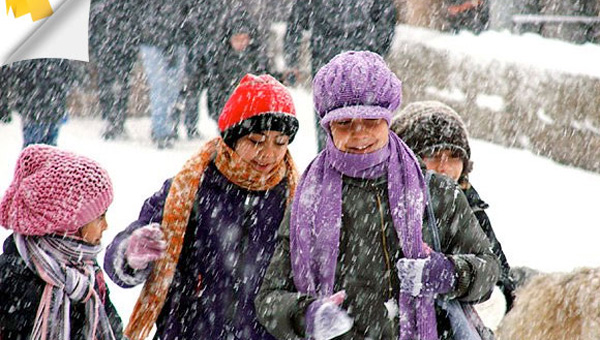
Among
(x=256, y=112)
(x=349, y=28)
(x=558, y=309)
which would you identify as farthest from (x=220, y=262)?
(x=349, y=28)

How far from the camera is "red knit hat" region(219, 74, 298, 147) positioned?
345cm

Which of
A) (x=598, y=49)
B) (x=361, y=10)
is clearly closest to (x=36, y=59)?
(x=361, y=10)

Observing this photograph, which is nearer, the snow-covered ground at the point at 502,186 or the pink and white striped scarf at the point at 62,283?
the pink and white striped scarf at the point at 62,283

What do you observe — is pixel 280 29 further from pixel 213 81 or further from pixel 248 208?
pixel 248 208

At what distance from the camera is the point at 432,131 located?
152 inches

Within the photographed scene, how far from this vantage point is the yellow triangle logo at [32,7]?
15.8 ft

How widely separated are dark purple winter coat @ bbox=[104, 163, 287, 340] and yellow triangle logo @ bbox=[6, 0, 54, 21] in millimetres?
1775

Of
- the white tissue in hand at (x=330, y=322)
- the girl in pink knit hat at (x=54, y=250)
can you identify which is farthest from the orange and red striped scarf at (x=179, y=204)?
the white tissue in hand at (x=330, y=322)

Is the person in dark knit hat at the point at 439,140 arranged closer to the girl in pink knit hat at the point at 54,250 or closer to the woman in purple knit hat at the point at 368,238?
the woman in purple knit hat at the point at 368,238

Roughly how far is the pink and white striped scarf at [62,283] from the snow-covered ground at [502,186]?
1975mm

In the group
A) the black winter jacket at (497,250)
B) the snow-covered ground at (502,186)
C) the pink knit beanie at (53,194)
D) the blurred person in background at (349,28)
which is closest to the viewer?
the pink knit beanie at (53,194)

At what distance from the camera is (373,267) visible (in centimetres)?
277

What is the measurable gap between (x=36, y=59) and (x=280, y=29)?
16.3 ft

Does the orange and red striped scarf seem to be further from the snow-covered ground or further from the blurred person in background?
the blurred person in background
